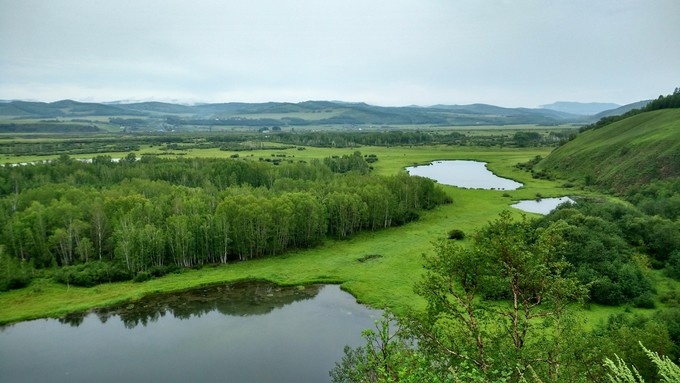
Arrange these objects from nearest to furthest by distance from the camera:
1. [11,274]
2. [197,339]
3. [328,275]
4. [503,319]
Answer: [503,319] < [197,339] < [11,274] < [328,275]

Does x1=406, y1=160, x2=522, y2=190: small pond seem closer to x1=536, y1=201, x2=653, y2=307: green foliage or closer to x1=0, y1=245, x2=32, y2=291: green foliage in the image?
x1=536, y1=201, x2=653, y2=307: green foliage

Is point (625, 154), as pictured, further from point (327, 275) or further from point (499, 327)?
point (499, 327)

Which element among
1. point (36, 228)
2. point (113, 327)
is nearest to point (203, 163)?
point (36, 228)

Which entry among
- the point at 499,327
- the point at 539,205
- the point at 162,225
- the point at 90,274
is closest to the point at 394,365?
the point at 499,327

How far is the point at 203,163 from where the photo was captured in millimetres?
133125

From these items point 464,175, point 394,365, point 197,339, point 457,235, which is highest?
point 394,365

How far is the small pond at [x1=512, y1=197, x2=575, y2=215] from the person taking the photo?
322 feet

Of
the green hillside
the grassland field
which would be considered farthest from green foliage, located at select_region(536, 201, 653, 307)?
Result: the green hillside

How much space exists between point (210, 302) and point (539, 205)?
288 feet

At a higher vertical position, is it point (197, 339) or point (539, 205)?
point (539, 205)

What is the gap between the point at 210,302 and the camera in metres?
53.5

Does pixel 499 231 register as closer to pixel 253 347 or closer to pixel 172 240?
pixel 253 347

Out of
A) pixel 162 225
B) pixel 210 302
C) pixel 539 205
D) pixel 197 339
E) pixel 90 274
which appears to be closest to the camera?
pixel 197 339

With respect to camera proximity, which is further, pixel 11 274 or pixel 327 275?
pixel 327 275
